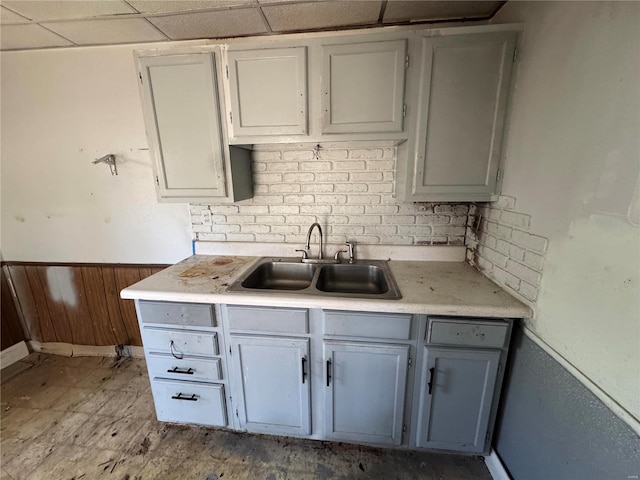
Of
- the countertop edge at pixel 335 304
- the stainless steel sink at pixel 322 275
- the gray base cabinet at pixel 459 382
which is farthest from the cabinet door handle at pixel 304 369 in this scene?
the gray base cabinet at pixel 459 382

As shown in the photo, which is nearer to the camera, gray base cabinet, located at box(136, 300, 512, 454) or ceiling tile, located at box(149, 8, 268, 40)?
gray base cabinet, located at box(136, 300, 512, 454)

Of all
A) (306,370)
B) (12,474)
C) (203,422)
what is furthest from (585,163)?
(12,474)

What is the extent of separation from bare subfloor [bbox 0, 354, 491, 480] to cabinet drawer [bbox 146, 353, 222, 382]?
0.44 metres

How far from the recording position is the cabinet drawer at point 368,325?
1.33 meters

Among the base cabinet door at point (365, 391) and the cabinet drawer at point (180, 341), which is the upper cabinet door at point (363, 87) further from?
the cabinet drawer at point (180, 341)

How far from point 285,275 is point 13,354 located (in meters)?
2.62

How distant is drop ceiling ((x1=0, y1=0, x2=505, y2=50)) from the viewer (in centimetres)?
140

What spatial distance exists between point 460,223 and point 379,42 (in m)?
1.20

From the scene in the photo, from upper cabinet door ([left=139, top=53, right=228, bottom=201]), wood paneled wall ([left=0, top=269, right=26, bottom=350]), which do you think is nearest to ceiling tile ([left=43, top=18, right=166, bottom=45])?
upper cabinet door ([left=139, top=53, right=228, bottom=201])

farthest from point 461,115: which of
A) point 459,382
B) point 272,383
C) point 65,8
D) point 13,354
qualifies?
point 13,354

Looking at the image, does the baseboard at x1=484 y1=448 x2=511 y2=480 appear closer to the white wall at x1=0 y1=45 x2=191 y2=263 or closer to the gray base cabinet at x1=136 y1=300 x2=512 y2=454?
the gray base cabinet at x1=136 y1=300 x2=512 y2=454

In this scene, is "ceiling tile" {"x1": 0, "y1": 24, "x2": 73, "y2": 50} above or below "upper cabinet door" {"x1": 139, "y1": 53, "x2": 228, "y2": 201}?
above

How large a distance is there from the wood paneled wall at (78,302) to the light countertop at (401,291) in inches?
31.3

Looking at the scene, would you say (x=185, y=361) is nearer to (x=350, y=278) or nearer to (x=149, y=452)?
(x=149, y=452)
